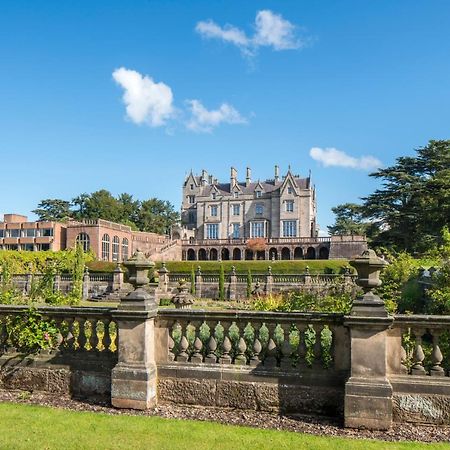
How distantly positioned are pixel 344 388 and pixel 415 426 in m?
0.90

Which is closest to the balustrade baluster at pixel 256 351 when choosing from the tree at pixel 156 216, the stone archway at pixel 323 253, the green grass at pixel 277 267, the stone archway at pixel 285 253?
the green grass at pixel 277 267

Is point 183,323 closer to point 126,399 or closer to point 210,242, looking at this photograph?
point 126,399

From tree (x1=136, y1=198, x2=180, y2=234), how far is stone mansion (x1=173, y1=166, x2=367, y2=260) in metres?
14.4

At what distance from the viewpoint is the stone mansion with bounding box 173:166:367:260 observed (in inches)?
2511

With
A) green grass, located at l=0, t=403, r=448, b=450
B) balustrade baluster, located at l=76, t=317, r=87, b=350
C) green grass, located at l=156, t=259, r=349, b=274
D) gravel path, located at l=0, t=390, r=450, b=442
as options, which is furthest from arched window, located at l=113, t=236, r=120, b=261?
green grass, located at l=0, t=403, r=448, b=450

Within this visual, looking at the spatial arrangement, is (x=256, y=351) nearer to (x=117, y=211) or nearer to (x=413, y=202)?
(x=413, y=202)

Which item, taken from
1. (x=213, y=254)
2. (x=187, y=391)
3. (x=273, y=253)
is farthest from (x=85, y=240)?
(x=187, y=391)

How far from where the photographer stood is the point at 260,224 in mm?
72875

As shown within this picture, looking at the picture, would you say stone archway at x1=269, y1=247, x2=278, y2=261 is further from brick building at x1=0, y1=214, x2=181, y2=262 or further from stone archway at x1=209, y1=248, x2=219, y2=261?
brick building at x1=0, y1=214, x2=181, y2=262

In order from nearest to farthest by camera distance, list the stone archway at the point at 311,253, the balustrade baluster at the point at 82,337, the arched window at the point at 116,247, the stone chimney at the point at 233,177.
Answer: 1. the balustrade baluster at the point at 82,337
2. the arched window at the point at 116,247
3. the stone archway at the point at 311,253
4. the stone chimney at the point at 233,177

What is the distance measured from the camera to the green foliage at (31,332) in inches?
260

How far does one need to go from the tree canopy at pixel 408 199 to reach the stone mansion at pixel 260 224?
8.98 metres

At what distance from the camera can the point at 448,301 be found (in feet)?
28.7

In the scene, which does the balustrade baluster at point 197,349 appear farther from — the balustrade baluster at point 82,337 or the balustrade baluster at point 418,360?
the balustrade baluster at point 418,360
